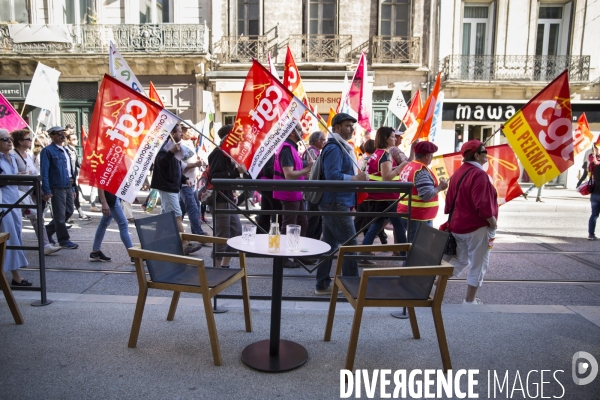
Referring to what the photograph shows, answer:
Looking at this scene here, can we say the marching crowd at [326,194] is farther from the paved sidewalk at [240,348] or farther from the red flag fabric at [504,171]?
the red flag fabric at [504,171]

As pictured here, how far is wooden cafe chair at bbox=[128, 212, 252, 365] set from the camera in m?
3.09

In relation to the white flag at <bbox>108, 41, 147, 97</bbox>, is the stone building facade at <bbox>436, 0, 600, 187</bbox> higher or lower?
higher

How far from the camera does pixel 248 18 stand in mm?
17859

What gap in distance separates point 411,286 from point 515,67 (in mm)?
17345

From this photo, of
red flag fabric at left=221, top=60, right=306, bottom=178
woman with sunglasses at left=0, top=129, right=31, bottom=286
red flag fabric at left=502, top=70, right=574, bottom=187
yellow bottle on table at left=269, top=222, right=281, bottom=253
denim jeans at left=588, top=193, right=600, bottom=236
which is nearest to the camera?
yellow bottle on table at left=269, top=222, right=281, bottom=253

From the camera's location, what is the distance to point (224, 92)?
683 inches

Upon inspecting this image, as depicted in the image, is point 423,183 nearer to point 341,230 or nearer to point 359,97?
point 341,230

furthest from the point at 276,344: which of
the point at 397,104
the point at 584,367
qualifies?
the point at 397,104

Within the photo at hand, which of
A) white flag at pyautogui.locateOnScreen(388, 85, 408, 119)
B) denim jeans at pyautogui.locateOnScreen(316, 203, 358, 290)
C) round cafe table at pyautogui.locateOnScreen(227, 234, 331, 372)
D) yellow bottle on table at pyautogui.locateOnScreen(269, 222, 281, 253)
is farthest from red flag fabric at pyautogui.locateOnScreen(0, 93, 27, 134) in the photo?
white flag at pyautogui.locateOnScreen(388, 85, 408, 119)

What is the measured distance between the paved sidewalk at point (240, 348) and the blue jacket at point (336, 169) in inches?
42.1

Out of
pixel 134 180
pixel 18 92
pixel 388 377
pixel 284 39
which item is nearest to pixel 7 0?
pixel 18 92

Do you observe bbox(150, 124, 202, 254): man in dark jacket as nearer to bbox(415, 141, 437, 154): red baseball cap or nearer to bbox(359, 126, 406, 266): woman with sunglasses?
bbox(359, 126, 406, 266): woman with sunglasses

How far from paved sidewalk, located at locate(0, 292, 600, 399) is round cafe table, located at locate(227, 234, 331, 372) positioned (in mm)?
74

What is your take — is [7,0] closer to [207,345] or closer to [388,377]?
[207,345]
